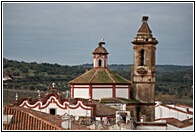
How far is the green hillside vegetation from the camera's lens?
54.1m

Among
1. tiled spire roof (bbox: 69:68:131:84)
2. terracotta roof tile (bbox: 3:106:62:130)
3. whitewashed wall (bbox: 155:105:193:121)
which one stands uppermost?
tiled spire roof (bbox: 69:68:131:84)

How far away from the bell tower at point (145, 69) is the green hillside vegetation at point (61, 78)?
16604 millimetres

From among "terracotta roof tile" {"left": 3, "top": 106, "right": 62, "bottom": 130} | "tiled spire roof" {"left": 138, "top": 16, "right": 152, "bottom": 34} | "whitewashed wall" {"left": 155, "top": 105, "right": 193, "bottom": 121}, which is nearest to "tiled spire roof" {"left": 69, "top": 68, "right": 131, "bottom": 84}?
"tiled spire roof" {"left": 138, "top": 16, "right": 152, "bottom": 34}

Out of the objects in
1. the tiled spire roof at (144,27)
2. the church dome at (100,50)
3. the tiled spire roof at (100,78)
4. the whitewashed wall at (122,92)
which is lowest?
the whitewashed wall at (122,92)

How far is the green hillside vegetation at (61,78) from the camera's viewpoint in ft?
177

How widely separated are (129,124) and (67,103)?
5.00m

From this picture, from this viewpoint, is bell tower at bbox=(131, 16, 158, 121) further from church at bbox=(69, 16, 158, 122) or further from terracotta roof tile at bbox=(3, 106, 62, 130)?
terracotta roof tile at bbox=(3, 106, 62, 130)

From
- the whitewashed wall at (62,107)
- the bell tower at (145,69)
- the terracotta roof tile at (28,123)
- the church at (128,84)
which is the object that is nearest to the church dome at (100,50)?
the church at (128,84)

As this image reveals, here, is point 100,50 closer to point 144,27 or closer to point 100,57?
point 100,57

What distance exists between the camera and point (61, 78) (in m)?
60.8


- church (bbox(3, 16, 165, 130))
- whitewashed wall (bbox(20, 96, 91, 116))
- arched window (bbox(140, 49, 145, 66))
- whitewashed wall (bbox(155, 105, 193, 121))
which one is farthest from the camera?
whitewashed wall (bbox(155, 105, 193, 121))

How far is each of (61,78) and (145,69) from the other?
1067 inches

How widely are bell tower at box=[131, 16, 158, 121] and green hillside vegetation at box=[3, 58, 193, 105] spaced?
16604mm

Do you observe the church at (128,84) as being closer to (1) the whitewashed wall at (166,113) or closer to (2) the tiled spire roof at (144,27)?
(2) the tiled spire roof at (144,27)
